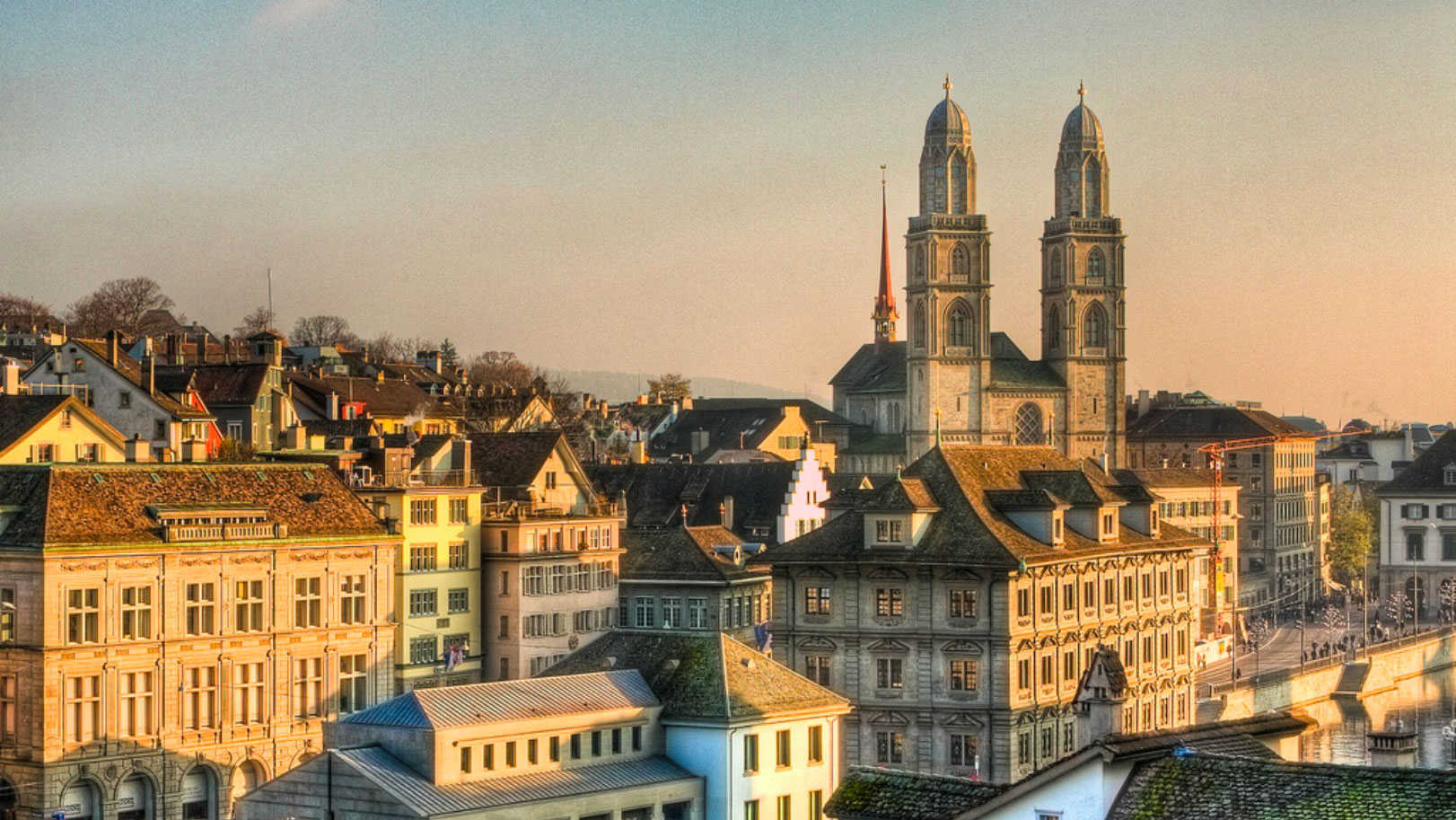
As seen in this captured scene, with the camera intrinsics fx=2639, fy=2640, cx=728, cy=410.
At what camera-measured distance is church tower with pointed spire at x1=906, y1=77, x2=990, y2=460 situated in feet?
565

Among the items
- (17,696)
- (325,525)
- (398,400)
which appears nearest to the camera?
(17,696)

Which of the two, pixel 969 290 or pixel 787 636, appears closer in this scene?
pixel 787 636

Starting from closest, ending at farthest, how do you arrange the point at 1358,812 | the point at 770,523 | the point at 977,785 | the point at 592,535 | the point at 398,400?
the point at 1358,812 → the point at 977,785 → the point at 592,535 → the point at 770,523 → the point at 398,400

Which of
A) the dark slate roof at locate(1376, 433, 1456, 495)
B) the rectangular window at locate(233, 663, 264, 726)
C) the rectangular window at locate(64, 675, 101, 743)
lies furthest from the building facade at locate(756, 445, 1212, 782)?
the dark slate roof at locate(1376, 433, 1456, 495)

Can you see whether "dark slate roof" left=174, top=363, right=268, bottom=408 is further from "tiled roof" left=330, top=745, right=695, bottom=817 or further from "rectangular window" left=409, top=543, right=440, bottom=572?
"tiled roof" left=330, top=745, right=695, bottom=817

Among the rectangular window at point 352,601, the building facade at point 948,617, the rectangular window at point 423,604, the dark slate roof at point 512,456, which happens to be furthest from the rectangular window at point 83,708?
the dark slate roof at point 512,456

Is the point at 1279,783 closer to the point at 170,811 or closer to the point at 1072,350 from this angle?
the point at 170,811

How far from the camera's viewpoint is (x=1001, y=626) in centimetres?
7962

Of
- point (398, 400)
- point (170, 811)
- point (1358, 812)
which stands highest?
point (398, 400)

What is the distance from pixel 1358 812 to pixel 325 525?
47086 millimetres

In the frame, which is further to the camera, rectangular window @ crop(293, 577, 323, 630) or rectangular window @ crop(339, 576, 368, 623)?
rectangular window @ crop(339, 576, 368, 623)

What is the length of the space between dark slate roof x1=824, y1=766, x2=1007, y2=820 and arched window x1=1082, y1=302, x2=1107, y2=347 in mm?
135122

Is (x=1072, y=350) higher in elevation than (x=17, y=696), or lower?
higher

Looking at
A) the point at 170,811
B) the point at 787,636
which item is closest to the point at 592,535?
the point at 787,636
